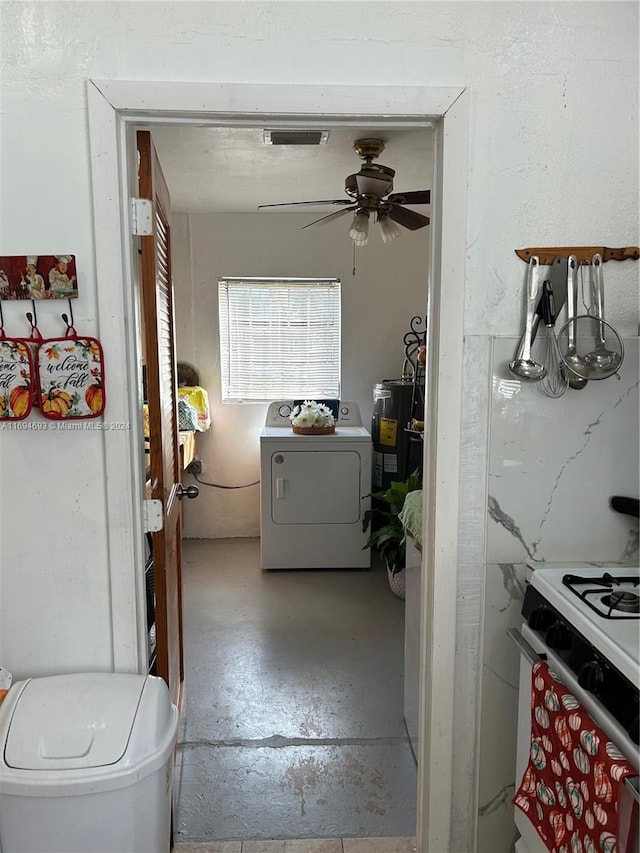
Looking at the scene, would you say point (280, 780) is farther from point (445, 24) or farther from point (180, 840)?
point (445, 24)

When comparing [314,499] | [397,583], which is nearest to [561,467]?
[397,583]

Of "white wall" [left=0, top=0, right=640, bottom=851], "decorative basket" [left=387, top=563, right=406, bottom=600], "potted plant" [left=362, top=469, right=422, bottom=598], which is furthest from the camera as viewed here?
"decorative basket" [left=387, top=563, right=406, bottom=600]

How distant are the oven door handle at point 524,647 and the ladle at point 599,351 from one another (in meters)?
0.66

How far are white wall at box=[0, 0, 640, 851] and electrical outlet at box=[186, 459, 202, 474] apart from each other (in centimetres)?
295

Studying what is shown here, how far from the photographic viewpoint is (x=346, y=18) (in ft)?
4.50

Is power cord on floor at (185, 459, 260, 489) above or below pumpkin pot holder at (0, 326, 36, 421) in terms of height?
below

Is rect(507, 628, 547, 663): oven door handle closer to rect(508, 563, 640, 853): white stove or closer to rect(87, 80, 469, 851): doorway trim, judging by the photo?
rect(508, 563, 640, 853): white stove

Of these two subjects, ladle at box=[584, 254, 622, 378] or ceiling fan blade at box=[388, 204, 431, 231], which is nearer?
ladle at box=[584, 254, 622, 378]

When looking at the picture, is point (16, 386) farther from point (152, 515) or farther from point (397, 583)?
point (397, 583)

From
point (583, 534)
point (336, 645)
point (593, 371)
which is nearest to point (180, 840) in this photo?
point (336, 645)

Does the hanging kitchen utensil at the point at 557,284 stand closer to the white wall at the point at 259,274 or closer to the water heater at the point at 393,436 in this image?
the water heater at the point at 393,436

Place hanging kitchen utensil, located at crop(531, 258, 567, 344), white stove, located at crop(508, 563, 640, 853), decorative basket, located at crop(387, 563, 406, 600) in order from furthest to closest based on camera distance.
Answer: decorative basket, located at crop(387, 563, 406, 600)
hanging kitchen utensil, located at crop(531, 258, 567, 344)
white stove, located at crop(508, 563, 640, 853)

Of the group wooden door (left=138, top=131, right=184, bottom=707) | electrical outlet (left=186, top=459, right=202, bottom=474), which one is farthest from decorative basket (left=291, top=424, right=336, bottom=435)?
wooden door (left=138, top=131, right=184, bottom=707)

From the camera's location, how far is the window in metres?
4.36
